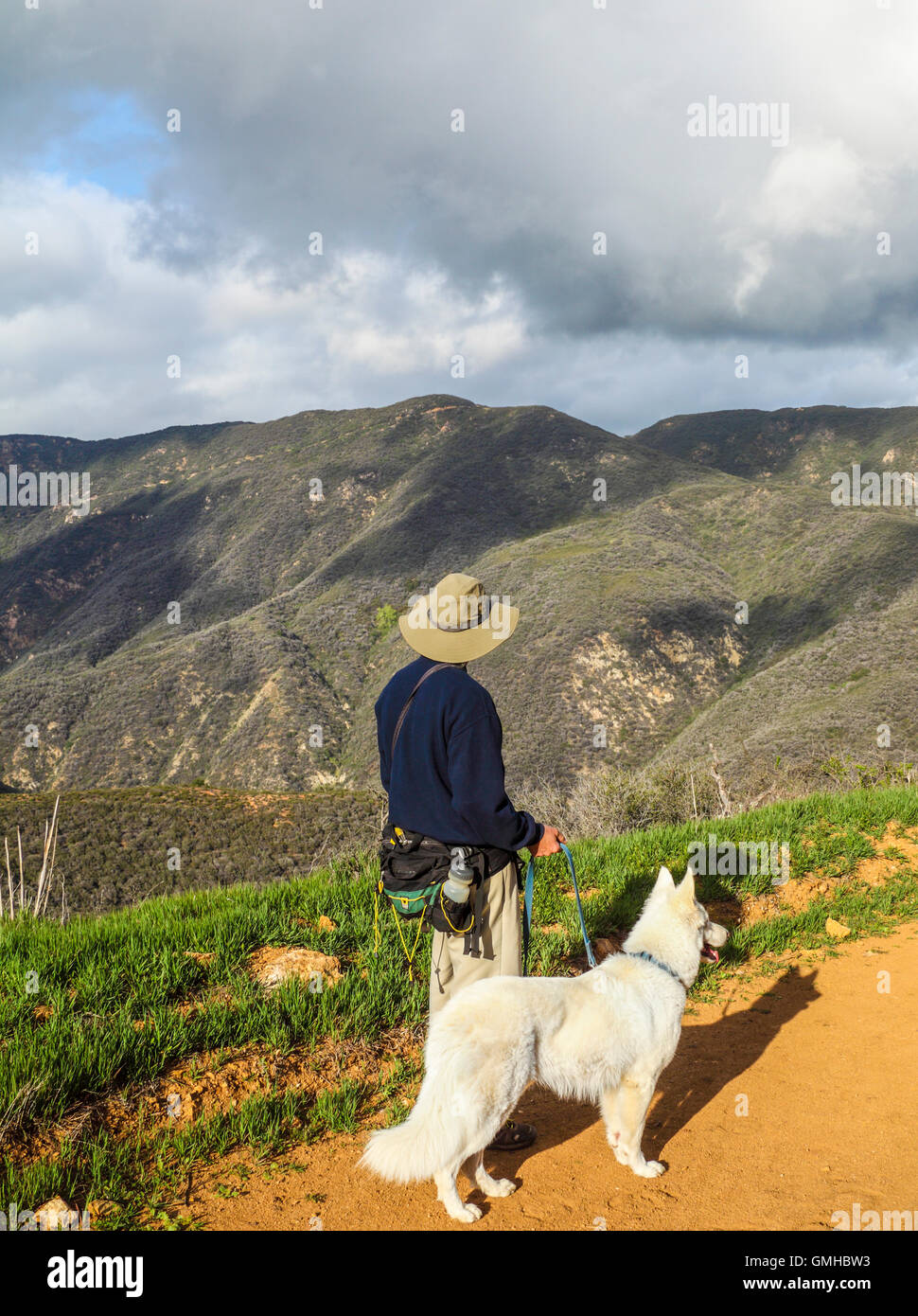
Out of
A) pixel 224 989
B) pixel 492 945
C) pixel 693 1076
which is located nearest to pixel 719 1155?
pixel 693 1076

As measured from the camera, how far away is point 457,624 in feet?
11.1

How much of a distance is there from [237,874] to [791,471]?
4014 inches

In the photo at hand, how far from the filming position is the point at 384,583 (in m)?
58.2

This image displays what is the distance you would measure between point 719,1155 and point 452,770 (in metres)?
2.07

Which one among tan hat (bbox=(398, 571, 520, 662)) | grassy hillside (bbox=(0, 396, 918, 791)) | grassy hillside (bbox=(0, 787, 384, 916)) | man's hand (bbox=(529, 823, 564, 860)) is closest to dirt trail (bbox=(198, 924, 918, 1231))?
man's hand (bbox=(529, 823, 564, 860))

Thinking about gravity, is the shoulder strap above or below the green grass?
above

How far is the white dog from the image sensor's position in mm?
2645

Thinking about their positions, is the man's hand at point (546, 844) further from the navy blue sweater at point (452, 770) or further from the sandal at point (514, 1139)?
the sandal at point (514, 1139)

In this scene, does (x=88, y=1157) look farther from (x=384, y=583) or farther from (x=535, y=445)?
(x=535, y=445)

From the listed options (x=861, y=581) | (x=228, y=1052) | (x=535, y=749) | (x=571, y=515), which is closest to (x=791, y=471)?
(x=571, y=515)

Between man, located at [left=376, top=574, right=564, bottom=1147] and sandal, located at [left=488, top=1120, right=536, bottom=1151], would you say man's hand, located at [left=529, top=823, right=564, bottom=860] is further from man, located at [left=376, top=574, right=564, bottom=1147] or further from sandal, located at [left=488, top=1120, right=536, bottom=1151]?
sandal, located at [left=488, top=1120, right=536, bottom=1151]

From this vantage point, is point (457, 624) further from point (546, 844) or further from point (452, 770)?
point (546, 844)

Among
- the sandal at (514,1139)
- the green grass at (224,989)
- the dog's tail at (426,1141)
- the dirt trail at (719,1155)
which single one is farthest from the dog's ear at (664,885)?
the green grass at (224,989)

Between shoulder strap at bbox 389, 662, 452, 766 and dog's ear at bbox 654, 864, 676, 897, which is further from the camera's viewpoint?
dog's ear at bbox 654, 864, 676, 897
